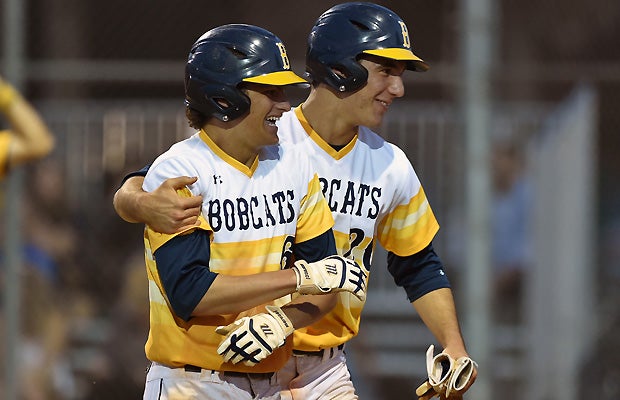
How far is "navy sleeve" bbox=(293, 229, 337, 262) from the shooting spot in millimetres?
3893

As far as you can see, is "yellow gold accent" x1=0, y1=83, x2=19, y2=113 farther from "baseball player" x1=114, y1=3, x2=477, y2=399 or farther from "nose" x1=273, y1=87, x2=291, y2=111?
"nose" x1=273, y1=87, x2=291, y2=111

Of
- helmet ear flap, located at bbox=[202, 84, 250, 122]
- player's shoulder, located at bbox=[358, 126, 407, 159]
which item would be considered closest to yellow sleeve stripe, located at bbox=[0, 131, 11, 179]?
player's shoulder, located at bbox=[358, 126, 407, 159]

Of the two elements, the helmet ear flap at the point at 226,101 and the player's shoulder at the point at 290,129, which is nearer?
the helmet ear flap at the point at 226,101

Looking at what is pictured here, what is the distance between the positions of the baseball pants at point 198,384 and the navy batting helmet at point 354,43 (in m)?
1.13

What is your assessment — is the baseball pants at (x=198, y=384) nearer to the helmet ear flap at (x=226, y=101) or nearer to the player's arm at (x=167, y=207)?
the player's arm at (x=167, y=207)

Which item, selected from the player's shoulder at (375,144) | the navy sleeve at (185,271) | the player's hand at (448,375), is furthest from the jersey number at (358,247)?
the navy sleeve at (185,271)

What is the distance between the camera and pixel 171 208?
356 centimetres

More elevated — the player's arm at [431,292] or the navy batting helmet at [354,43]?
the navy batting helmet at [354,43]

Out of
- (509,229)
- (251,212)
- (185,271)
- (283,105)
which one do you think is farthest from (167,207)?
(509,229)

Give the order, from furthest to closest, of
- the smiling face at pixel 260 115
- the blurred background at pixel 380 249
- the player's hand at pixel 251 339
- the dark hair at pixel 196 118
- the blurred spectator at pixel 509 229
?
the blurred spectator at pixel 509 229
the blurred background at pixel 380 249
the dark hair at pixel 196 118
the smiling face at pixel 260 115
the player's hand at pixel 251 339

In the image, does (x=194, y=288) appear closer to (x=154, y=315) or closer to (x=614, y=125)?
(x=154, y=315)

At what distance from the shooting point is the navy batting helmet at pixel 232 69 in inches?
149

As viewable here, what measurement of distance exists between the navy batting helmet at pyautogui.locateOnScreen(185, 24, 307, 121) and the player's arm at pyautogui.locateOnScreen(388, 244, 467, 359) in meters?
0.94

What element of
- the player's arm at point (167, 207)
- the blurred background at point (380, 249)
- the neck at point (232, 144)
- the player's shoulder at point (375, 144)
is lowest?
the blurred background at point (380, 249)
